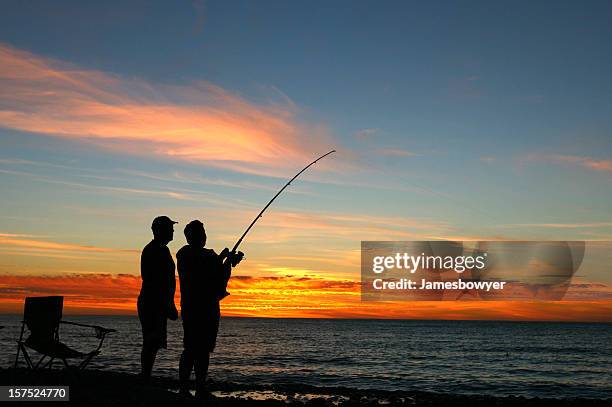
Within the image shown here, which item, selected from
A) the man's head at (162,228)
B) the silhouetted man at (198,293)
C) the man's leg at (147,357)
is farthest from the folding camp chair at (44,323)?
the man's head at (162,228)

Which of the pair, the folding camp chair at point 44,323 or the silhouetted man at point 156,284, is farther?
the folding camp chair at point 44,323

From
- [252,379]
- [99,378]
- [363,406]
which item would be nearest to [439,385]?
[252,379]

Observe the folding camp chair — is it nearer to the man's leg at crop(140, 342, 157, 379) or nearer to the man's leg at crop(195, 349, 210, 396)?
the man's leg at crop(140, 342, 157, 379)

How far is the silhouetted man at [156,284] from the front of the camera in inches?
275

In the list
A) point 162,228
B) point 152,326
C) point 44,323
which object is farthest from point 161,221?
point 44,323

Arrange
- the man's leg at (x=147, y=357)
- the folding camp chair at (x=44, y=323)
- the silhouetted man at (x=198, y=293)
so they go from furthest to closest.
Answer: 1. the folding camp chair at (x=44, y=323)
2. the man's leg at (x=147, y=357)
3. the silhouetted man at (x=198, y=293)

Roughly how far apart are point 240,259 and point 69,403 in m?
2.45

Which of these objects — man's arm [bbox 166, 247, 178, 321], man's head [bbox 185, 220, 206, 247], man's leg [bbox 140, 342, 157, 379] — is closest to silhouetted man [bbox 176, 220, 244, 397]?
man's head [bbox 185, 220, 206, 247]

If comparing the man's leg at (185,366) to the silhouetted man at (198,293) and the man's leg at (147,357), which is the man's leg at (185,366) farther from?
the man's leg at (147,357)

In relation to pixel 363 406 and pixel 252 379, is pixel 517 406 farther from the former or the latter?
pixel 252 379

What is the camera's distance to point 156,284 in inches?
275

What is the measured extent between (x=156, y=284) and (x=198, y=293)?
50 cm

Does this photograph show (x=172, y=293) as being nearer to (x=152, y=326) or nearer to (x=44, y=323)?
(x=152, y=326)

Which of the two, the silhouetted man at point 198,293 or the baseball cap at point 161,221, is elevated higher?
the baseball cap at point 161,221
